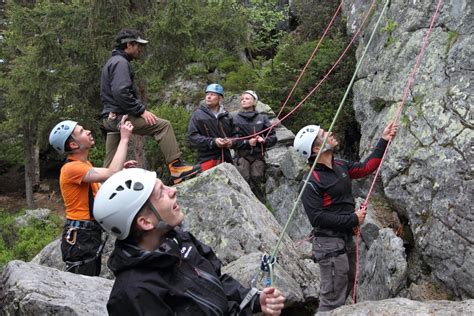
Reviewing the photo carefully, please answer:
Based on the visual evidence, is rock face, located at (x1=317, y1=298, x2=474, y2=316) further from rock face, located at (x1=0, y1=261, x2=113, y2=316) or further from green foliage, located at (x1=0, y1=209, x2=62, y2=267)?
green foliage, located at (x1=0, y1=209, x2=62, y2=267)

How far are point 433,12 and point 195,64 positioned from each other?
13.3m

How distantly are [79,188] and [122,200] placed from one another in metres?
2.41

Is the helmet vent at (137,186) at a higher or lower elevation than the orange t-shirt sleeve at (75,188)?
higher

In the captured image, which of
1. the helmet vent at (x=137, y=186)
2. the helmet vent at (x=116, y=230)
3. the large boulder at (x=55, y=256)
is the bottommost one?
the large boulder at (x=55, y=256)

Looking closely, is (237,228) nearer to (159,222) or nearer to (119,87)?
(119,87)

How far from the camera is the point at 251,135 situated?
9.84 metres

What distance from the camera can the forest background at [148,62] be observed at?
1194cm

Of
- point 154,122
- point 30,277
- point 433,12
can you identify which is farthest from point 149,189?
point 433,12

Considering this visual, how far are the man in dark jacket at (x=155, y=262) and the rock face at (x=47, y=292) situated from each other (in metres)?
1.47

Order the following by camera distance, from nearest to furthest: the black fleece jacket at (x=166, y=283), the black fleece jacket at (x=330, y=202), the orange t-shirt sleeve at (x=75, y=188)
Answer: the black fleece jacket at (x=166, y=283)
the orange t-shirt sleeve at (x=75, y=188)
the black fleece jacket at (x=330, y=202)

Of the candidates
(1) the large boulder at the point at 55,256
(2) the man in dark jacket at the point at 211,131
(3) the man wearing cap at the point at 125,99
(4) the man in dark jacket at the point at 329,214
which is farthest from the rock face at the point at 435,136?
(1) the large boulder at the point at 55,256

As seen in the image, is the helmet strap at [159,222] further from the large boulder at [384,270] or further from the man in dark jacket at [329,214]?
the large boulder at [384,270]

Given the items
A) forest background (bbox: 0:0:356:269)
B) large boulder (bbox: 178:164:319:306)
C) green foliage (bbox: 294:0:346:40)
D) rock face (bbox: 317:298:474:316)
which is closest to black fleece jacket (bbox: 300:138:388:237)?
large boulder (bbox: 178:164:319:306)

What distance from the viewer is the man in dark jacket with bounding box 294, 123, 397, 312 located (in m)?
5.64
